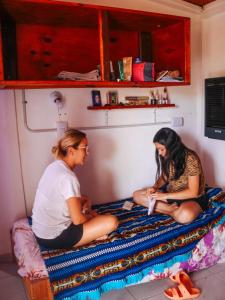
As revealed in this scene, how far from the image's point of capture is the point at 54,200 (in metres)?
1.76

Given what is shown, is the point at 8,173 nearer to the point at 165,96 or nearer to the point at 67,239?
the point at 67,239

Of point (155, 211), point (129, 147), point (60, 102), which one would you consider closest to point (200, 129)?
point (129, 147)

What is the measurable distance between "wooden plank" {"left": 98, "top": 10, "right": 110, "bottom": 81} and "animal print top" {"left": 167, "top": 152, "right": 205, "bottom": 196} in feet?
2.88

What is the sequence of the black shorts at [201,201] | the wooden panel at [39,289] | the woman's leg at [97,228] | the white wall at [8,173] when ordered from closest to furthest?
the wooden panel at [39,289]
the woman's leg at [97,228]
the white wall at [8,173]
the black shorts at [201,201]

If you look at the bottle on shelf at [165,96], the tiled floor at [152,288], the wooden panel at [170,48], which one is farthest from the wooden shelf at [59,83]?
the tiled floor at [152,288]

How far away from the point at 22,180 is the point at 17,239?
0.48m

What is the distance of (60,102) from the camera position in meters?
2.27

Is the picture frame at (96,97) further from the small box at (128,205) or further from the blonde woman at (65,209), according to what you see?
the small box at (128,205)

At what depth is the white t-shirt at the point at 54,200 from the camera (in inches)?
67.7

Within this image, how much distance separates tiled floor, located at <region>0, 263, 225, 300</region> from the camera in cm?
180

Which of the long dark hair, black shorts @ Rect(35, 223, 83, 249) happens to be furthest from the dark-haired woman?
black shorts @ Rect(35, 223, 83, 249)

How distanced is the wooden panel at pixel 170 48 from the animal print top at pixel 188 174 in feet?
2.15

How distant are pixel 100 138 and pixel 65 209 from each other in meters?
0.85

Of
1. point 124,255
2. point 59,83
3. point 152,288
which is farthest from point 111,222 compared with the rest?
point 59,83
